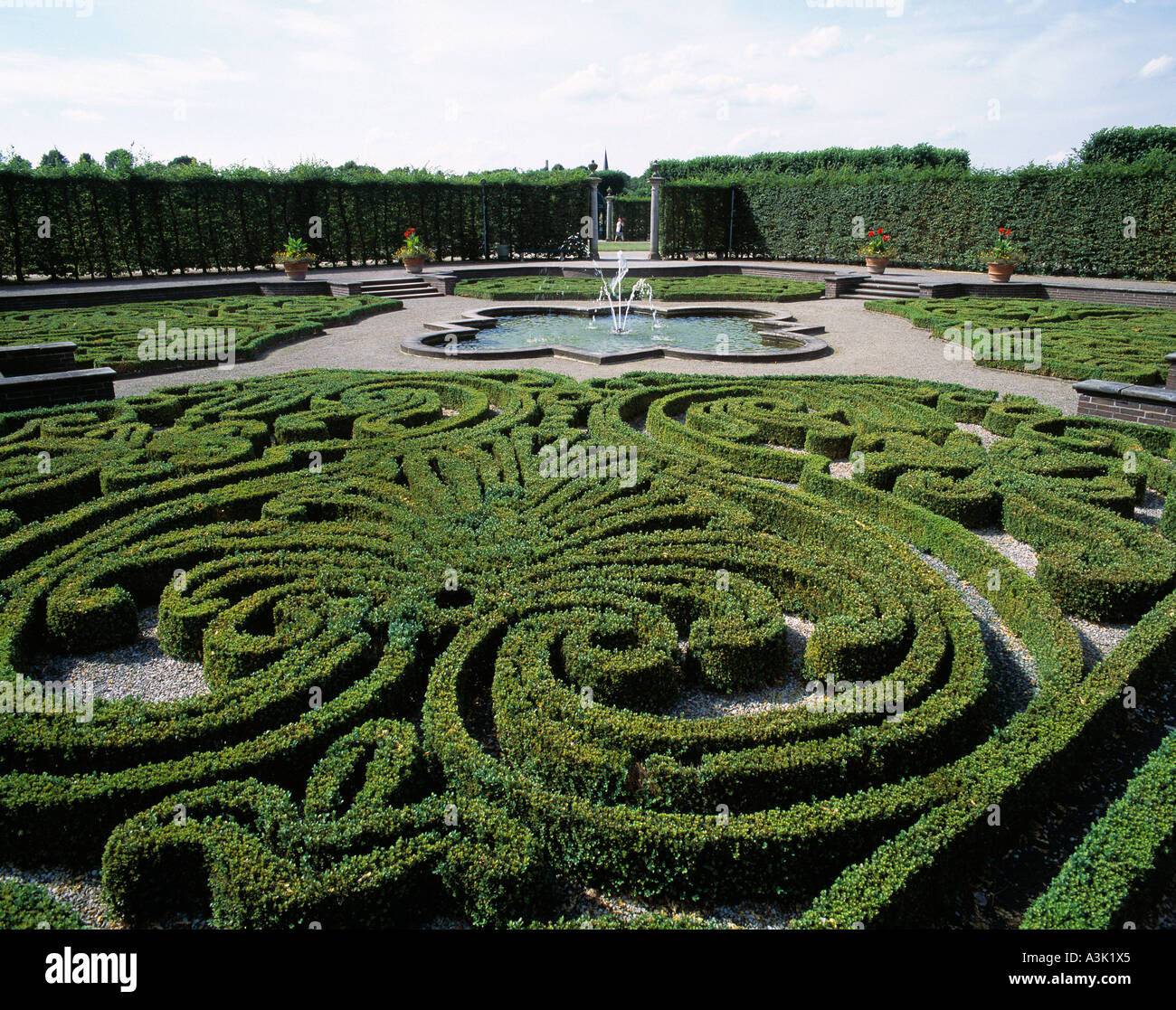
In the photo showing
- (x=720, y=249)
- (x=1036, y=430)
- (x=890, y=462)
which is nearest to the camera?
(x=890, y=462)

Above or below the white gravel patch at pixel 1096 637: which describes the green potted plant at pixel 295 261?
above

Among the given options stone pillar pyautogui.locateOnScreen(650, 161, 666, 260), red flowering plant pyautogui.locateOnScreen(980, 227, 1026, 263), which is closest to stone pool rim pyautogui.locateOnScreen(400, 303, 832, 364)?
red flowering plant pyautogui.locateOnScreen(980, 227, 1026, 263)

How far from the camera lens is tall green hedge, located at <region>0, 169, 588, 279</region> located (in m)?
20.9

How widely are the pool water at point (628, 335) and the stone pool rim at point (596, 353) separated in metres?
0.19

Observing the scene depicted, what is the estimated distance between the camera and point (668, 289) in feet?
67.6

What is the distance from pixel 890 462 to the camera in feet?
21.9

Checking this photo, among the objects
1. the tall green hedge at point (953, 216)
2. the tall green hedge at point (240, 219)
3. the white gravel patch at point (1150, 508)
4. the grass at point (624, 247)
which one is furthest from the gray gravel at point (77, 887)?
the grass at point (624, 247)

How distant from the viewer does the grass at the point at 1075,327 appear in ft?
35.0

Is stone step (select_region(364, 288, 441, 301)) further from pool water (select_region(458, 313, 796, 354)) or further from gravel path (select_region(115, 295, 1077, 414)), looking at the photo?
gravel path (select_region(115, 295, 1077, 414))

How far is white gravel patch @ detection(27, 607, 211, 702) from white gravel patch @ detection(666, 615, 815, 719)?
2.54 meters

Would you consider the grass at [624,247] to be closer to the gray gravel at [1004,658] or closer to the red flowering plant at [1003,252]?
the red flowering plant at [1003,252]
